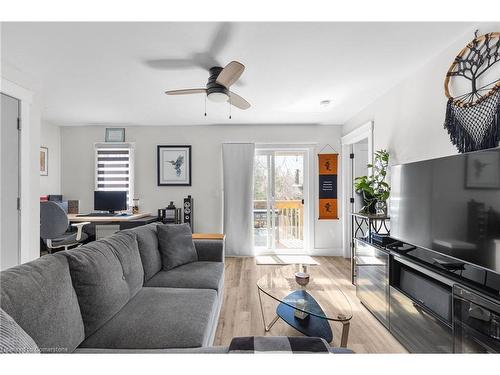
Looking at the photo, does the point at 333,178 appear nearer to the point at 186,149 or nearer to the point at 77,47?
the point at 186,149

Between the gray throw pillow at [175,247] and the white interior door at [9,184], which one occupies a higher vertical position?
the white interior door at [9,184]

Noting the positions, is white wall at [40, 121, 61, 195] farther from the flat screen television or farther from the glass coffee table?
the flat screen television

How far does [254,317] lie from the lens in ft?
7.09

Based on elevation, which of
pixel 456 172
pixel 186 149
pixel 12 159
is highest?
pixel 186 149

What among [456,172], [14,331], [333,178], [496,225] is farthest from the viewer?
[333,178]

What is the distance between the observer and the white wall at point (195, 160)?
4.31 meters

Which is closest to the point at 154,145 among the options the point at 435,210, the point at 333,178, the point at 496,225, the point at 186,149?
the point at 186,149

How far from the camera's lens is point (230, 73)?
1896 mm

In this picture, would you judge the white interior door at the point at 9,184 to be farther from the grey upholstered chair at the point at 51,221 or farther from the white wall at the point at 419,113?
the white wall at the point at 419,113

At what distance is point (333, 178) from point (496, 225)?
3025 mm

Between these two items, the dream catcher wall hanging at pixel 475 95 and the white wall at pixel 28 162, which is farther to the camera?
the white wall at pixel 28 162

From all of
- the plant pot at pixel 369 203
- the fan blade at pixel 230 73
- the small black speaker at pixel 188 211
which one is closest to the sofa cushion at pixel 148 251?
the fan blade at pixel 230 73

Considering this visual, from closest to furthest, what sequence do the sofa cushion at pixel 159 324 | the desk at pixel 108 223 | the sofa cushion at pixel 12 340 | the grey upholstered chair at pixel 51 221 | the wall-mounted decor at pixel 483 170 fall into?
the sofa cushion at pixel 12 340
the sofa cushion at pixel 159 324
the wall-mounted decor at pixel 483 170
the grey upholstered chair at pixel 51 221
the desk at pixel 108 223

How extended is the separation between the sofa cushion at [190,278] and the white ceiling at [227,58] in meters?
1.90
